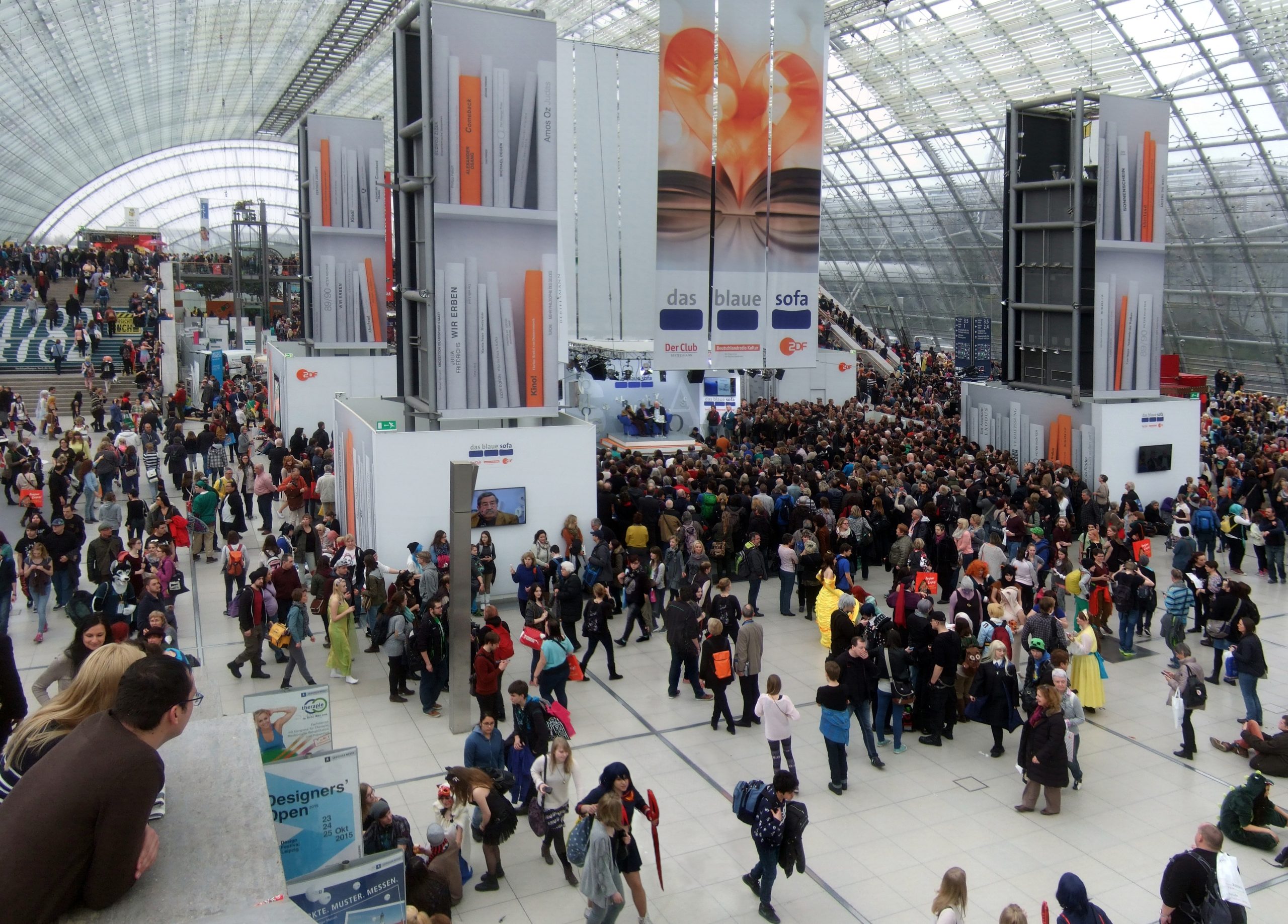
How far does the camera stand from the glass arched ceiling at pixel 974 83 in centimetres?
3044

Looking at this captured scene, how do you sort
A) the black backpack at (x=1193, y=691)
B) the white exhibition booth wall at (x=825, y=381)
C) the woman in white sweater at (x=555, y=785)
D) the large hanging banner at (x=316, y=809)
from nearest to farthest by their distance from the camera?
the large hanging banner at (x=316, y=809) < the woman in white sweater at (x=555, y=785) < the black backpack at (x=1193, y=691) < the white exhibition booth wall at (x=825, y=381)

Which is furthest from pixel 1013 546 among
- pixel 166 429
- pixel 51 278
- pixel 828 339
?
pixel 51 278

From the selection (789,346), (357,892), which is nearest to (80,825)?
(357,892)

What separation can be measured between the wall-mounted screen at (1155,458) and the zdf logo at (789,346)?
6.36 meters

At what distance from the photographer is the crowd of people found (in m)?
6.75

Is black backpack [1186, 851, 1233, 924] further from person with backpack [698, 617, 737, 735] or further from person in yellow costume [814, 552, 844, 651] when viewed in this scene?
person in yellow costume [814, 552, 844, 651]

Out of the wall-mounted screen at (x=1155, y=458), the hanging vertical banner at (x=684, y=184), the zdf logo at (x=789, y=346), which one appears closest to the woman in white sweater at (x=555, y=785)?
the hanging vertical banner at (x=684, y=184)

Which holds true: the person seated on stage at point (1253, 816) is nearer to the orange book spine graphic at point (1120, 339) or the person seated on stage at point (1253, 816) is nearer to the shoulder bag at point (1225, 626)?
the shoulder bag at point (1225, 626)

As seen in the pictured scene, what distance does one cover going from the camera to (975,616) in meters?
10.8

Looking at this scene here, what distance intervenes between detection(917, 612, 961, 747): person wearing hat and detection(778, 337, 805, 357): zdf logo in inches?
336

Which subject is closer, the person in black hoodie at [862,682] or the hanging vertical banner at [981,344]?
the person in black hoodie at [862,682]

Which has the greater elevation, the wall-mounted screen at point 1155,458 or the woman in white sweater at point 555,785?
the wall-mounted screen at point 1155,458

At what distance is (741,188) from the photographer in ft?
57.3

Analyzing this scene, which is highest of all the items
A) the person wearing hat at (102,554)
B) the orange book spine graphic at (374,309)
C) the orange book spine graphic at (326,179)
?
the orange book spine graphic at (326,179)
